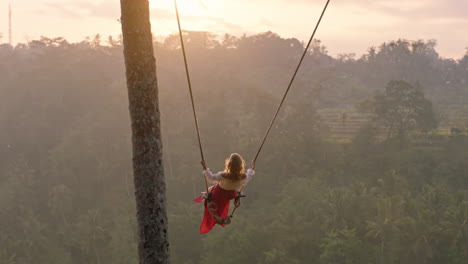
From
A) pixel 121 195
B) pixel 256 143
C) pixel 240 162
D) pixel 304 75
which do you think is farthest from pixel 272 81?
pixel 240 162

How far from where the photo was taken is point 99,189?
51844 mm

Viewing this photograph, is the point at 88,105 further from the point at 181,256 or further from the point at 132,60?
the point at 132,60

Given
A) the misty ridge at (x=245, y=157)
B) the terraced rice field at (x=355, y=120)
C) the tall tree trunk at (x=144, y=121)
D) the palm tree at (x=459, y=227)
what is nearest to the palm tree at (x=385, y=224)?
the misty ridge at (x=245, y=157)

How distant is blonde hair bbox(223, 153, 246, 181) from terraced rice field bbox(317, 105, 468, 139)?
4841 centimetres

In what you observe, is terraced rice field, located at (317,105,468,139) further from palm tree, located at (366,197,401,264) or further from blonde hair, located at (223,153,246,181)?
blonde hair, located at (223,153,246,181)

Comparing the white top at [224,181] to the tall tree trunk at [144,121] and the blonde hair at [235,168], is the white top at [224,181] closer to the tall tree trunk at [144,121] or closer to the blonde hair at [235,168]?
the blonde hair at [235,168]

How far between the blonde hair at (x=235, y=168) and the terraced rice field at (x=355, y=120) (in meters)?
48.4

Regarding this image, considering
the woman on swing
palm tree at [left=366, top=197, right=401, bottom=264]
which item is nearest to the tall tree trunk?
the woman on swing

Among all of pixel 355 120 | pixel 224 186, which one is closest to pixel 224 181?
pixel 224 186

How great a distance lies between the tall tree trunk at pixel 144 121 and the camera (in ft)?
16.7

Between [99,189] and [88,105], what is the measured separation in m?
17.4

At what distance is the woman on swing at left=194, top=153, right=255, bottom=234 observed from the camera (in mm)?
6223

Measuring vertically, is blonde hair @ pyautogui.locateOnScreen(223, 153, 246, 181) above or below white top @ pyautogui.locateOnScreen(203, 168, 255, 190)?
above

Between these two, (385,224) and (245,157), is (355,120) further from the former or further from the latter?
(385,224)
